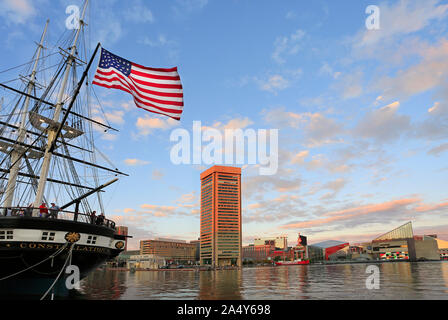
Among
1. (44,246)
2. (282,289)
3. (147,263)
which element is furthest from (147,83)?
(147,263)

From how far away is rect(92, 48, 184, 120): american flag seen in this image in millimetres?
18016

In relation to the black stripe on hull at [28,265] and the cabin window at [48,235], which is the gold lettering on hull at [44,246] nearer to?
the black stripe on hull at [28,265]

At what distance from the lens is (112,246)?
27.8m

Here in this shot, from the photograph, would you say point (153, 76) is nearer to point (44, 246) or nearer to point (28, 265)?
point (44, 246)

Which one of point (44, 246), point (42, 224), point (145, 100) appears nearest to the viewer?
point (145, 100)

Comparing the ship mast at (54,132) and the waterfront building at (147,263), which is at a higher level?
the ship mast at (54,132)

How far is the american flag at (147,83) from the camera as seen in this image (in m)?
18.0

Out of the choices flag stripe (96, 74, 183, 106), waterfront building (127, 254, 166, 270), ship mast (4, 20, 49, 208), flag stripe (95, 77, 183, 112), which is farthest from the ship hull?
waterfront building (127, 254, 166, 270)

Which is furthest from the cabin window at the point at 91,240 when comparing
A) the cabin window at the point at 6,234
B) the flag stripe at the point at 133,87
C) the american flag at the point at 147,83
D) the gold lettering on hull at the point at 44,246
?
the flag stripe at the point at 133,87

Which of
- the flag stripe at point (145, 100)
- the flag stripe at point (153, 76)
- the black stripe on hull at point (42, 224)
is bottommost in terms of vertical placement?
the black stripe on hull at point (42, 224)

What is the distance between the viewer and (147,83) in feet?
59.9
